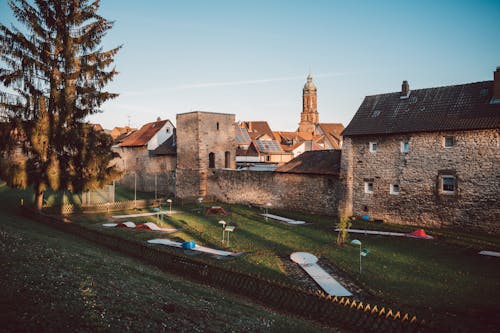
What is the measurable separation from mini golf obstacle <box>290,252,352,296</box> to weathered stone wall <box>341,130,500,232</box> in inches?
411

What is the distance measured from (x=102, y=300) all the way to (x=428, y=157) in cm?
2054

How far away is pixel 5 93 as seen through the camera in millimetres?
19266

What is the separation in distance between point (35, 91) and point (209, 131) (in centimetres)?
1756

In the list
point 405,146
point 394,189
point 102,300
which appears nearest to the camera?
point 102,300

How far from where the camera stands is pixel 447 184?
2098 centimetres

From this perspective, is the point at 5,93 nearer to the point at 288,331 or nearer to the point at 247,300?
the point at 247,300

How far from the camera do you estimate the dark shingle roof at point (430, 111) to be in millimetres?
20266

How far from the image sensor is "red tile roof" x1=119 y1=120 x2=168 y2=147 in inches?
1759

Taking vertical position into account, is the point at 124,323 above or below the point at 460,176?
below

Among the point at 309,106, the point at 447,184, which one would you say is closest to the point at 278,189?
the point at 447,184

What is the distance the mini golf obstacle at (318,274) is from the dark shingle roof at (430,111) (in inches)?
489

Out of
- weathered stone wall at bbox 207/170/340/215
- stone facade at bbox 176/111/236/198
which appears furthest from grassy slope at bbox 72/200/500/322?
stone facade at bbox 176/111/236/198

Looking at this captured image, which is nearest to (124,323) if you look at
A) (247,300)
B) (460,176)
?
(247,300)

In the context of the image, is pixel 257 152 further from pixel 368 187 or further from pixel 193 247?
pixel 193 247
